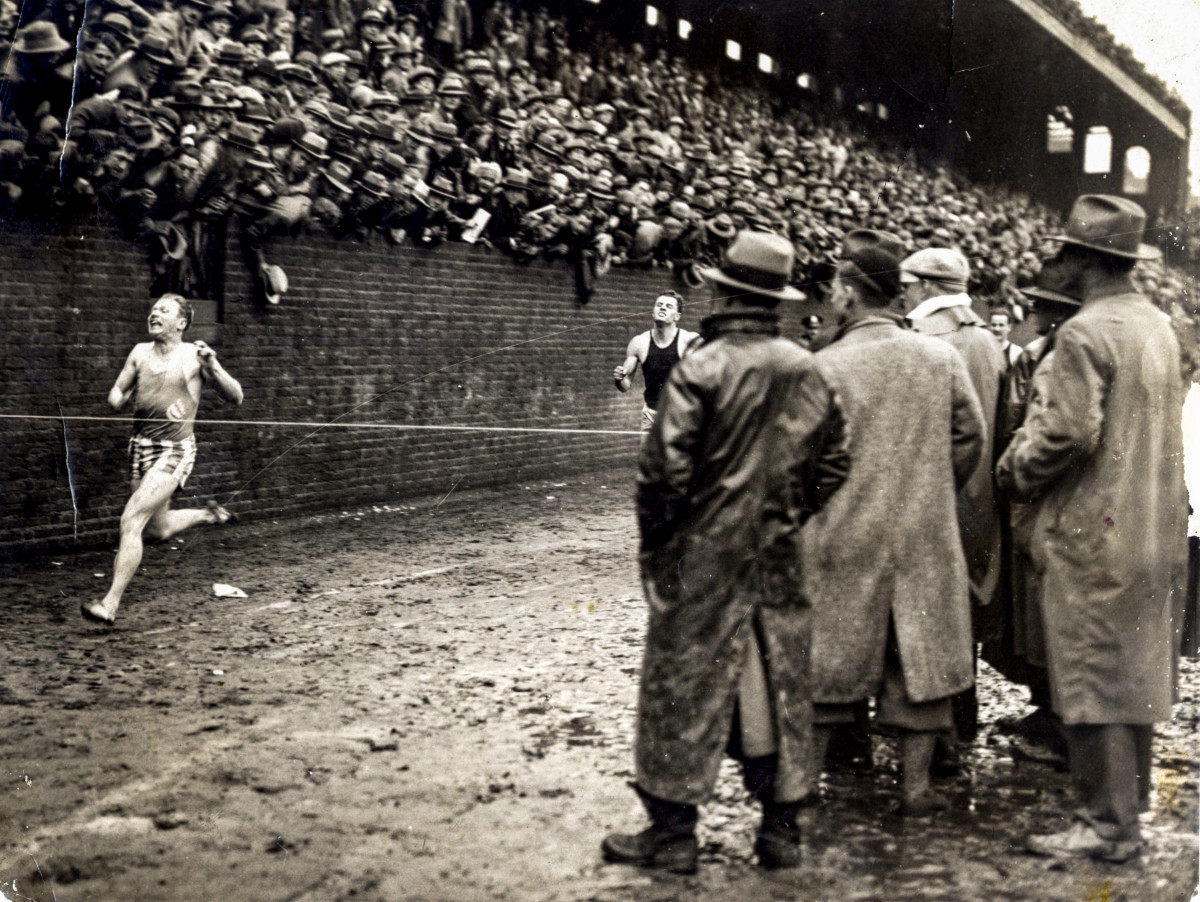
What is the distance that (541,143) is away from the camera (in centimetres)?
443

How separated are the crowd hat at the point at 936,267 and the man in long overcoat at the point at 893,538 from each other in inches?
24.8

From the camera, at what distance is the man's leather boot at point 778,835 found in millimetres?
3229

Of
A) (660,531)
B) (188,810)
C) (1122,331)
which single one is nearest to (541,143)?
(660,531)

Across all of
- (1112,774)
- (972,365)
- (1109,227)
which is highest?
(1109,227)

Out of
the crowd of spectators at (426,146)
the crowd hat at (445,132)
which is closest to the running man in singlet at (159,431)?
the crowd of spectators at (426,146)

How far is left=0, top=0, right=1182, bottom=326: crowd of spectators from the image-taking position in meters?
4.12

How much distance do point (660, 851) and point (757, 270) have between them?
1.67 metres

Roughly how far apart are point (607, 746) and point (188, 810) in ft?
4.63

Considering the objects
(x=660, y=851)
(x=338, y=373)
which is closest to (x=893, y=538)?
(x=660, y=851)

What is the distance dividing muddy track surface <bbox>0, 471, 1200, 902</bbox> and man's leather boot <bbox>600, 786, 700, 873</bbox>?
1.9 inches

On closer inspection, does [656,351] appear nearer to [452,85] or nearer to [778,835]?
[452,85]

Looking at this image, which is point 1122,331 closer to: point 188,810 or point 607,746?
point 607,746

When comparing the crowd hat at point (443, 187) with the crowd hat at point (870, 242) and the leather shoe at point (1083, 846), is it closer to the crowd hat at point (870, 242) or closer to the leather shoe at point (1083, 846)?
the crowd hat at point (870, 242)

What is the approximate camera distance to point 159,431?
4.46 meters
